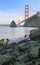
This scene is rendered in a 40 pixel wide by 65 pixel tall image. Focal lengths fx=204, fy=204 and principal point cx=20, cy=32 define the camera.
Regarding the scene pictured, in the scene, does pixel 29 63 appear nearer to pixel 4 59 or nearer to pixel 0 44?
pixel 4 59

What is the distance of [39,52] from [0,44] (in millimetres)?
2763

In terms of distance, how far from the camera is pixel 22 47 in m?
5.77

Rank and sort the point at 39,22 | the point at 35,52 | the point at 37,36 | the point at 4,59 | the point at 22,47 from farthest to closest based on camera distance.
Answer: the point at 39,22 < the point at 37,36 < the point at 22,47 < the point at 35,52 < the point at 4,59

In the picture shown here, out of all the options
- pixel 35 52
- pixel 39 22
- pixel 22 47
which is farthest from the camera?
pixel 39 22

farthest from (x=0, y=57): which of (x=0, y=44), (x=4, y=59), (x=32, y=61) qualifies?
(x=0, y=44)

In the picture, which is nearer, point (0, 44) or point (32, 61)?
point (32, 61)

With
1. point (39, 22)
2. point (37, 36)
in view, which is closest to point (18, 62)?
point (37, 36)

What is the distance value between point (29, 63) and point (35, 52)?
0.41 metres

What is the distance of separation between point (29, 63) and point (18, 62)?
24cm

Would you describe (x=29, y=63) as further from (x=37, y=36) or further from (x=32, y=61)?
A: (x=37, y=36)

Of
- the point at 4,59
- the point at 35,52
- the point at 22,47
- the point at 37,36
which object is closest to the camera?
the point at 4,59

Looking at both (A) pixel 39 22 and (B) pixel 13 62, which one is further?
(A) pixel 39 22

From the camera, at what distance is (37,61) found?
14.5ft

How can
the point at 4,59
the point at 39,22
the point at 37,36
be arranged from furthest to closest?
1. the point at 39,22
2. the point at 37,36
3. the point at 4,59
